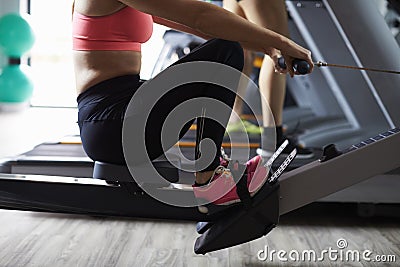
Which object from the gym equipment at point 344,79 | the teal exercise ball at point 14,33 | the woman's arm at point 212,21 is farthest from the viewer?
the teal exercise ball at point 14,33

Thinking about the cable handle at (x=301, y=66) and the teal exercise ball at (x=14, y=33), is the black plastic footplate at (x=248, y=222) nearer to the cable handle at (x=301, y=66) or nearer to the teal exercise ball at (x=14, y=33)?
the cable handle at (x=301, y=66)

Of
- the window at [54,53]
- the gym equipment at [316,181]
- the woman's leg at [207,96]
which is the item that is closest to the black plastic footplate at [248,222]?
the gym equipment at [316,181]

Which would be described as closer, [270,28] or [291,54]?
[291,54]

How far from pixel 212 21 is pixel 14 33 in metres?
4.03

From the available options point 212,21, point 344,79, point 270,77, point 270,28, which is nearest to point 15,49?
point 344,79

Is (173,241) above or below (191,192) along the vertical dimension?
below

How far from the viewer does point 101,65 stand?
5.71 ft

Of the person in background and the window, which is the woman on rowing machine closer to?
the person in background

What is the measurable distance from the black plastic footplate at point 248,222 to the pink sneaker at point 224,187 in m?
0.03

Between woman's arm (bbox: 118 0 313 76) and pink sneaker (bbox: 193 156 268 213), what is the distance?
36 centimetres

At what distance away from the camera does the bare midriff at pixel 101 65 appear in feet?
5.70

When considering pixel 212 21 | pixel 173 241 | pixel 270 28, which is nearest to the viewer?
pixel 212 21

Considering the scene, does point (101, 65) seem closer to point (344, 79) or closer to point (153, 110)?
point (153, 110)

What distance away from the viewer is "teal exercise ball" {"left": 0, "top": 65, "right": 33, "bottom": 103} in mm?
5355
